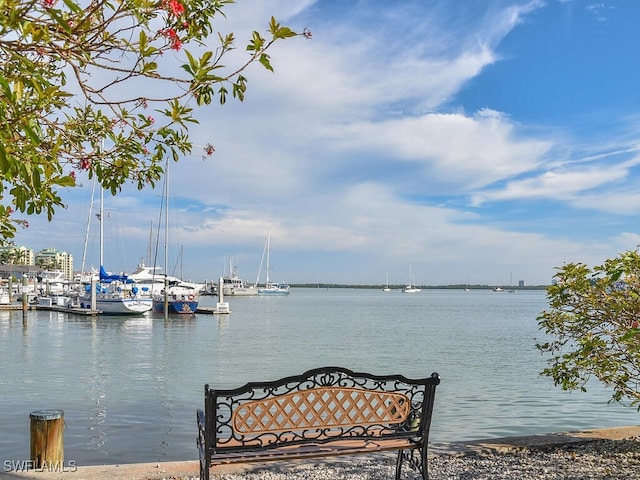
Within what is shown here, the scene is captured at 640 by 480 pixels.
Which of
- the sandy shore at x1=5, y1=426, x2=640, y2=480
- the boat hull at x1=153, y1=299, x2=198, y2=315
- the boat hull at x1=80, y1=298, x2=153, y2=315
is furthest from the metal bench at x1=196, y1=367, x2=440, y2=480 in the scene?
the boat hull at x1=153, y1=299, x2=198, y2=315

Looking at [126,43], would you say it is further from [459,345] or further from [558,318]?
[459,345]

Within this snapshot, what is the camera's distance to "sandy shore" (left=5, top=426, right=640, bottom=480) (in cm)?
588

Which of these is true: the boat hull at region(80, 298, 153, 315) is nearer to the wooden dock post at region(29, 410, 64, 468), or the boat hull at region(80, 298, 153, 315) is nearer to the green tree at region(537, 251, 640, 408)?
the wooden dock post at region(29, 410, 64, 468)

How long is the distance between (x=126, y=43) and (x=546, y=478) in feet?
16.7

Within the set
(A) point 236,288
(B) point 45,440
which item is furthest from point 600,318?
(A) point 236,288

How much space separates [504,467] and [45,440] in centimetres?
460

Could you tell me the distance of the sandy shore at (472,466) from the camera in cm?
588

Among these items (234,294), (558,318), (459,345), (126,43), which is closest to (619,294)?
(558,318)

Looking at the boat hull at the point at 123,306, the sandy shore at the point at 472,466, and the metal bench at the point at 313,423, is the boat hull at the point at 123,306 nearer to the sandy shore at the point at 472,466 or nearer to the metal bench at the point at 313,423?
the sandy shore at the point at 472,466

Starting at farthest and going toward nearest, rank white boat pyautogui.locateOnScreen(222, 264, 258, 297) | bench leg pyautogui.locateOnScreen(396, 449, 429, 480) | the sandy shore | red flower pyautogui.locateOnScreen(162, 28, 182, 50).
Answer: white boat pyautogui.locateOnScreen(222, 264, 258, 297)
the sandy shore
bench leg pyautogui.locateOnScreen(396, 449, 429, 480)
red flower pyautogui.locateOnScreen(162, 28, 182, 50)

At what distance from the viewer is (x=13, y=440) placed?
1055 centimetres

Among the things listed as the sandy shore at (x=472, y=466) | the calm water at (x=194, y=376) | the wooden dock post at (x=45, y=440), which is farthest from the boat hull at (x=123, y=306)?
the sandy shore at (x=472, y=466)

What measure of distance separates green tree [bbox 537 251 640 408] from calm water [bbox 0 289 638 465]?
4.51 meters

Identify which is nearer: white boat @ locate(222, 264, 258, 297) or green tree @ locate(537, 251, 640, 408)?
green tree @ locate(537, 251, 640, 408)
